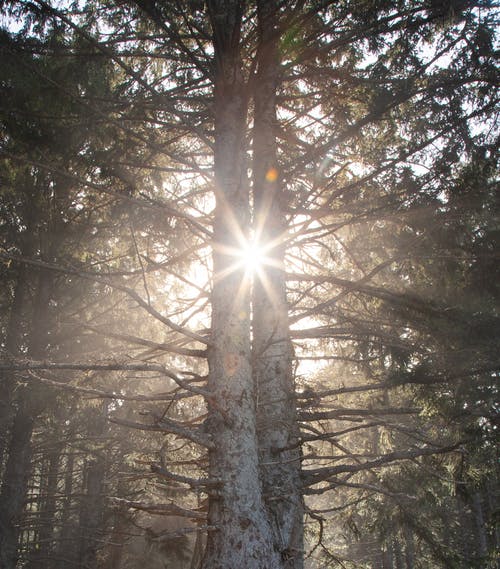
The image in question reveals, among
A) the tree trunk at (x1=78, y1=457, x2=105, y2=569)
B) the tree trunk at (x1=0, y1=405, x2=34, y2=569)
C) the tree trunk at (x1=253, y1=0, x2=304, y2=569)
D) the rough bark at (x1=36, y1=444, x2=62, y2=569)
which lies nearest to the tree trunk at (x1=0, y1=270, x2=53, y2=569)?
the tree trunk at (x1=0, y1=405, x2=34, y2=569)

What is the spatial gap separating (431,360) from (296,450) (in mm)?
1757

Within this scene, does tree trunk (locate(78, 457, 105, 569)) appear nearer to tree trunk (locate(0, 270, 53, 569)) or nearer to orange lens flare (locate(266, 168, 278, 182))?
tree trunk (locate(0, 270, 53, 569))

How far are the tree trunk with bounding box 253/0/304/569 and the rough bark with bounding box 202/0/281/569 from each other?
0.98ft

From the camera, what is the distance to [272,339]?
4875mm

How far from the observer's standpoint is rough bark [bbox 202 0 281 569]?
325 centimetres

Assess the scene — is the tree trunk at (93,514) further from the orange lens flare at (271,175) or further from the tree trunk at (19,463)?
the orange lens flare at (271,175)

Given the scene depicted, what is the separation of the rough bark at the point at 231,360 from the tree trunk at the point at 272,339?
298 millimetres

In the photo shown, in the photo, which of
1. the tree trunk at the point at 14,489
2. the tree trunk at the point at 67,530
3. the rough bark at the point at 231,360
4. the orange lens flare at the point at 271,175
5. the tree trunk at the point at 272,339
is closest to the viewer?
the rough bark at the point at 231,360

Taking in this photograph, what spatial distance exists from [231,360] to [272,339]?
3.67 ft

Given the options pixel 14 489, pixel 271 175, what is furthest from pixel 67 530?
pixel 271 175

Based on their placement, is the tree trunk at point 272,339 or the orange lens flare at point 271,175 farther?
the orange lens flare at point 271,175

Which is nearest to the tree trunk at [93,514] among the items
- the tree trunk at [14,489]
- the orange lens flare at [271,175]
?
the tree trunk at [14,489]

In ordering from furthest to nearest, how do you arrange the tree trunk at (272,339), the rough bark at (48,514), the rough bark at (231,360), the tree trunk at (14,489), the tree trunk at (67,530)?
the tree trunk at (67,530) → the rough bark at (48,514) → the tree trunk at (14,489) → the tree trunk at (272,339) → the rough bark at (231,360)

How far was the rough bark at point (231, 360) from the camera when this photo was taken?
3.25 meters
